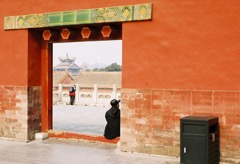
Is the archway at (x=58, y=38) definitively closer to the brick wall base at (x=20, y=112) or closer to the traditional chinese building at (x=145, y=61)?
the traditional chinese building at (x=145, y=61)

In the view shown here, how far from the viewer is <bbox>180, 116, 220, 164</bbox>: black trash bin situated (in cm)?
755

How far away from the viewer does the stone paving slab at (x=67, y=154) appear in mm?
8500

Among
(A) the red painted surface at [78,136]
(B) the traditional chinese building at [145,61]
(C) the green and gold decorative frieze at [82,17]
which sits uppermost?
(C) the green and gold decorative frieze at [82,17]

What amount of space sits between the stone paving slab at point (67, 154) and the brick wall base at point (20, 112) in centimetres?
37

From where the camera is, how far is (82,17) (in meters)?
9.91

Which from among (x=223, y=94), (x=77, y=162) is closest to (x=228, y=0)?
(x=223, y=94)

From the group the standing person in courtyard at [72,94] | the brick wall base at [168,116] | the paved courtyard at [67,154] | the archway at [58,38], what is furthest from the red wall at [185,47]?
the standing person in courtyard at [72,94]

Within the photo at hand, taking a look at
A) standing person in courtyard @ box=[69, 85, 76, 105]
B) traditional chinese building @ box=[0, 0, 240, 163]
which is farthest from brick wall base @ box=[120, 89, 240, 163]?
standing person in courtyard @ box=[69, 85, 76, 105]

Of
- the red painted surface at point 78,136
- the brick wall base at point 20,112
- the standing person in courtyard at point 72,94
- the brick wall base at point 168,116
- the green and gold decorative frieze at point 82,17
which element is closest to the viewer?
the brick wall base at point 168,116

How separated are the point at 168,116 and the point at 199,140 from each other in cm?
134

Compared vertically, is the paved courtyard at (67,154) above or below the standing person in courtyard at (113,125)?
below

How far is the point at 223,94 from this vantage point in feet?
26.7

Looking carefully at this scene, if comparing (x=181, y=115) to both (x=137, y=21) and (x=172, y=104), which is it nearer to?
(x=172, y=104)

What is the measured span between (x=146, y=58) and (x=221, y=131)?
2.62 metres
